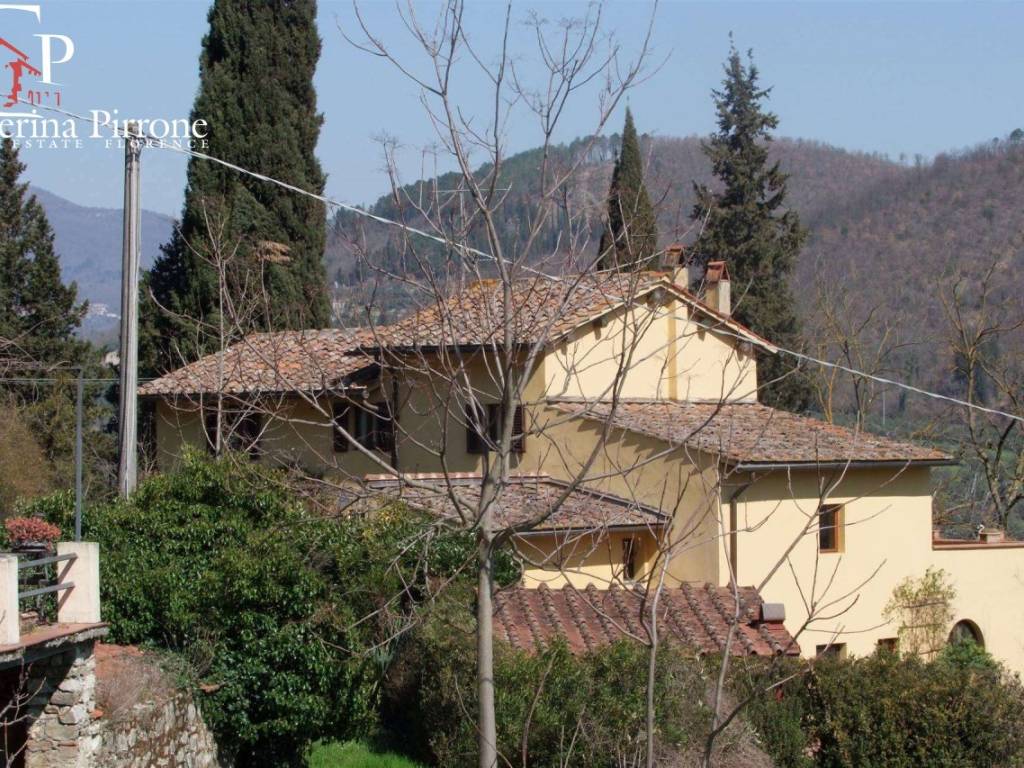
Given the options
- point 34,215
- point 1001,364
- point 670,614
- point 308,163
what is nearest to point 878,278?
point 1001,364

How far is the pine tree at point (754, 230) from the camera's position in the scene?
3108cm

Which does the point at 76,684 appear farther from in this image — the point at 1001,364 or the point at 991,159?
the point at 991,159

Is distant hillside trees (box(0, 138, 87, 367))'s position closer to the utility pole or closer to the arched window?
the utility pole

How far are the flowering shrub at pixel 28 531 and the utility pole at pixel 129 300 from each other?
7.23 ft

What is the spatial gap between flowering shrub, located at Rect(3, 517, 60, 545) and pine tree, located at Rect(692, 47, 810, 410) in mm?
21788

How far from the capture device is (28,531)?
10562 millimetres

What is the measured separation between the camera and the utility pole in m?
12.7

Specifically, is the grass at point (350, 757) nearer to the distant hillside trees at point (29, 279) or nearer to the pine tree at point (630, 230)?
the pine tree at point (630, 230)

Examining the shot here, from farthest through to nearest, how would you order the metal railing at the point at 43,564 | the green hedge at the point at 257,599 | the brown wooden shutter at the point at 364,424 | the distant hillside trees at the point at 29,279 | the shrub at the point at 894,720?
the distant hillside trees at the point at 29,279 → the brown wooden shutter at the point at 364,424 → the shrub at the point at 894,720 → the green hedge at the point at 257,599 → the metal railing at the point at 43,564

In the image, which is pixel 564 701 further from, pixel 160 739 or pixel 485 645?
pixel 485 645

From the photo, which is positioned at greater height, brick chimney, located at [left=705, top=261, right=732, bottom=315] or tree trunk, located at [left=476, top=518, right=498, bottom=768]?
brick chimney, located at [left=705, top=261, right=732, bottom=315]

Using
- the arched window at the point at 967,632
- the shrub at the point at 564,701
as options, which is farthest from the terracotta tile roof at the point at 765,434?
the shrub at the point at 564,701

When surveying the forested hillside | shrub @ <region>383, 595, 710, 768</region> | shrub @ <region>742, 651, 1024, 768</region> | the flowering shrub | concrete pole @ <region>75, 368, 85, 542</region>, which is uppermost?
the forested hillside

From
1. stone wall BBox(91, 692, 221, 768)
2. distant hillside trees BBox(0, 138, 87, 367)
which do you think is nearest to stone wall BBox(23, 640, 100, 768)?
stone wall BBox(91, 692, 221, 768)
